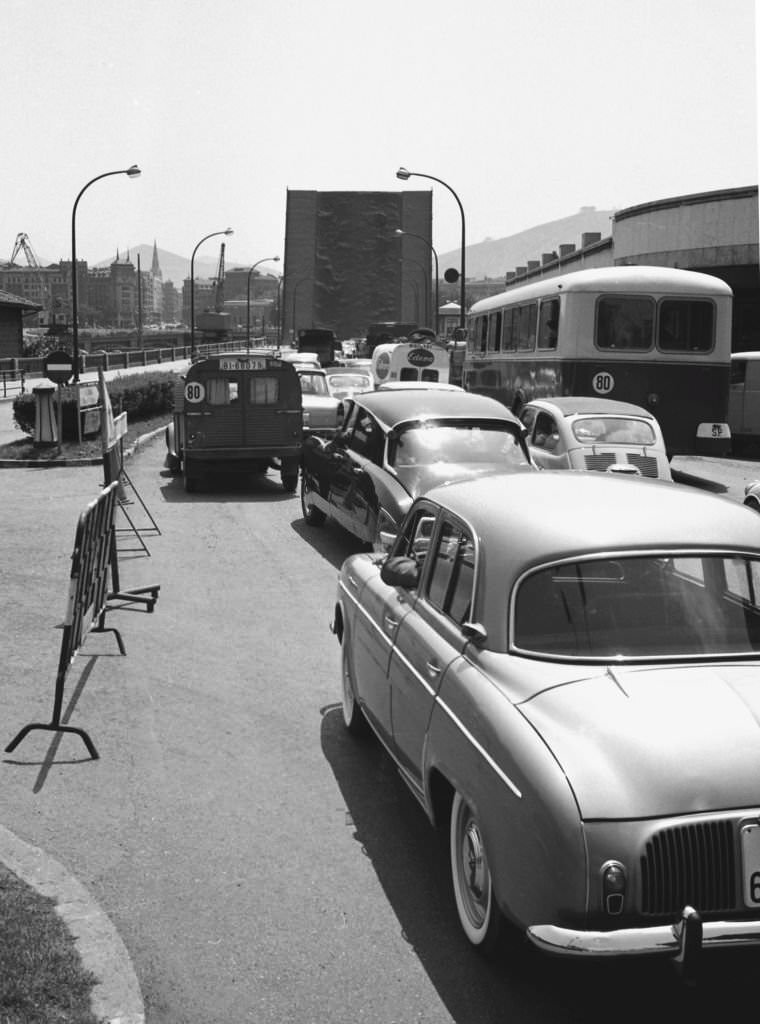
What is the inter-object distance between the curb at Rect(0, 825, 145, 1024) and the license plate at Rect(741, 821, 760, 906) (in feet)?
6.45

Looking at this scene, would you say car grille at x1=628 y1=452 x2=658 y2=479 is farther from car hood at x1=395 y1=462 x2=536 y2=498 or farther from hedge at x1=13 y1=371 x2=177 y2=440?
hedge at x1=13 y1=371 x2=177 y2=440

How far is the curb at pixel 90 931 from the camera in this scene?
154 inches

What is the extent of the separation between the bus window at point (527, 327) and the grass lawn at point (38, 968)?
744 inches

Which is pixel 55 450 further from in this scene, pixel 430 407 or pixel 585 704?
pixel 585 704

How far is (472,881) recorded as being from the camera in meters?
4.38

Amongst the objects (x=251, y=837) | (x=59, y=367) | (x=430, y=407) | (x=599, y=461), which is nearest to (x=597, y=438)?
(x=599, y=461)

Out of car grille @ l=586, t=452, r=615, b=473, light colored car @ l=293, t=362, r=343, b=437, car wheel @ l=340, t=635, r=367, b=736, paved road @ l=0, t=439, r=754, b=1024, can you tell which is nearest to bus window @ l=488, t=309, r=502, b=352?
light colored car @ l=293, t=362, r=343, b=437

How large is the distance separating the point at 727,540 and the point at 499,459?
7330 mm

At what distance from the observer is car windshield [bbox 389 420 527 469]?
11.8 m

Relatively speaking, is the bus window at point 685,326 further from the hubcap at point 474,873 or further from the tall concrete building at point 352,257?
the tall concrete building at point 352,257

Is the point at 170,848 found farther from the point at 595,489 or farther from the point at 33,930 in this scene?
the point at 595,489

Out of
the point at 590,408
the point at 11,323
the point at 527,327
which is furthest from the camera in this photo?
the point at 11,323

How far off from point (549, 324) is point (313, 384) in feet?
19.7

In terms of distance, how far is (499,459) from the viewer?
12.0 metres
